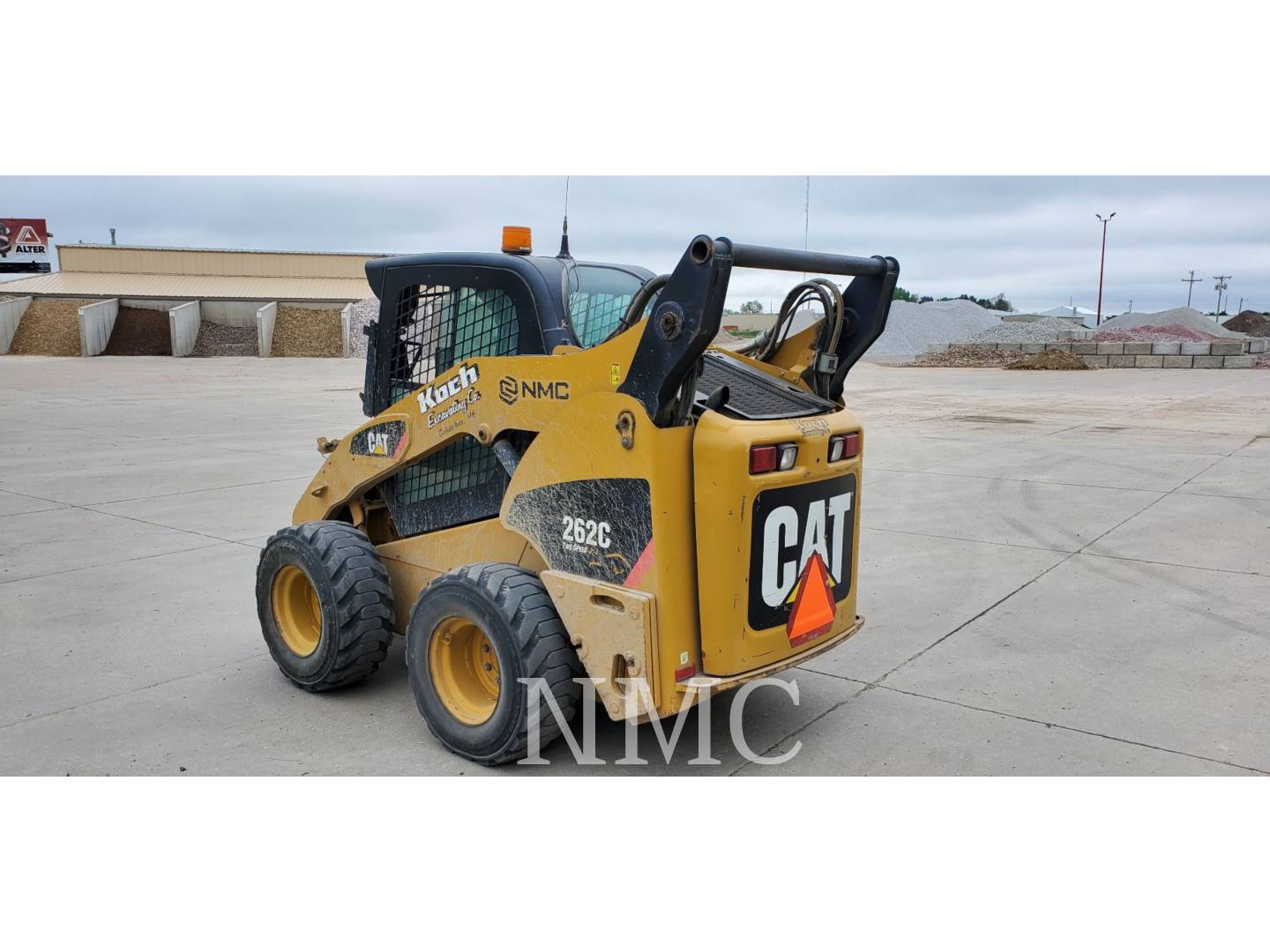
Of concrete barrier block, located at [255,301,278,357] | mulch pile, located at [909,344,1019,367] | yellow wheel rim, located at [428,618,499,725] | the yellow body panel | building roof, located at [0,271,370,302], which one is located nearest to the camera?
the yellow body panel

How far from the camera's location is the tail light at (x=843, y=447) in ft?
11.7

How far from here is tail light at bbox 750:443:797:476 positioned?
3.22 meters

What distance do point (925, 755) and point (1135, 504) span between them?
5.64 m

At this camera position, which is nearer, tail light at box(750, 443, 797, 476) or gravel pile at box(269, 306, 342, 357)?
tail light at box(750, 443, 797, 476)

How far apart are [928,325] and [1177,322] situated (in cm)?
1352

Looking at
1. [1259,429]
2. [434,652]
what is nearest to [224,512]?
[434,652]

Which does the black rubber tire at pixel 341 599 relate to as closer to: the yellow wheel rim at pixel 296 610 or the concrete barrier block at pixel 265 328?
the yellow wheel rim at pixel 296 610

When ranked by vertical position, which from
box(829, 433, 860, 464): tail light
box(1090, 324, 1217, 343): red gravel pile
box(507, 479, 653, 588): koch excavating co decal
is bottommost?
box(507, 479, 653, 588): koch excavating co decal

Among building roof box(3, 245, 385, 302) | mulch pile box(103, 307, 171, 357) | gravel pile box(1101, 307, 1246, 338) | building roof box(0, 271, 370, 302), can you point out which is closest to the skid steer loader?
mulch pile box(103, 307, 171, 357)

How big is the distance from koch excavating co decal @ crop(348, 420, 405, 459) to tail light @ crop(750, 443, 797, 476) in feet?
5.50

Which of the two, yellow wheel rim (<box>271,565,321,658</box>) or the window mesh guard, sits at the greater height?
the window mesh guard

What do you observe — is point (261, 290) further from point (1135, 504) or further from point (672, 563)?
point (672, 563)

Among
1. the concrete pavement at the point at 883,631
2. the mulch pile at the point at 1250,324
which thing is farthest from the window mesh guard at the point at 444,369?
the mulch pile at the point at 1250,324

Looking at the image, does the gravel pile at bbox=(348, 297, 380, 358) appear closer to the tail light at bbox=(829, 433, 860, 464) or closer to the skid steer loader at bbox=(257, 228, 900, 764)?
the skid steer loader at bbox=(257, 228, 900, 764)
